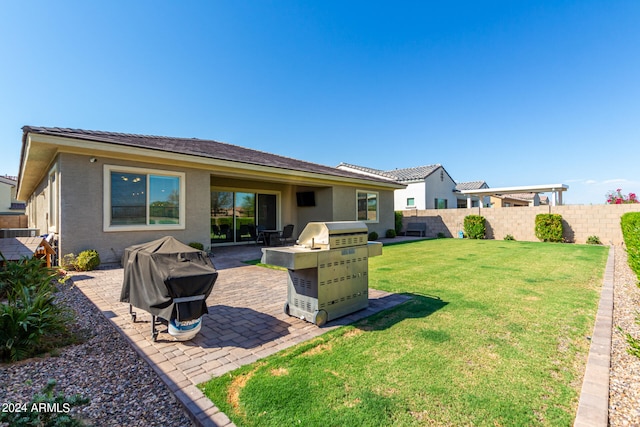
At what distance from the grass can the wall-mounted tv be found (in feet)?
33.4

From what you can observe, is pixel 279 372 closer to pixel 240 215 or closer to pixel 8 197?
pixel 240 215

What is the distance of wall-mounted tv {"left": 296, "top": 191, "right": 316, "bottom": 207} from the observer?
14.9m

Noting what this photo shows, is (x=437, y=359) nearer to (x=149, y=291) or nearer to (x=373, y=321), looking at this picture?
(x=373, y=321)

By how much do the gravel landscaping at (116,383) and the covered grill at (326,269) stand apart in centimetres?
186

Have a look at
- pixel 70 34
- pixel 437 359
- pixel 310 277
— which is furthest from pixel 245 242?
pixel 437 359

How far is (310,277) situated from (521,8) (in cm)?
1269

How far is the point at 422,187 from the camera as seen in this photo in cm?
2544

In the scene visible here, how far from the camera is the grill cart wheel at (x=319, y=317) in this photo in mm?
3880

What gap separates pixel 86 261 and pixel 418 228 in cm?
1760

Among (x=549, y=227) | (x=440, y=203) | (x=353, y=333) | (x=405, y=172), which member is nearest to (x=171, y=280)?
(x=353, y=333)

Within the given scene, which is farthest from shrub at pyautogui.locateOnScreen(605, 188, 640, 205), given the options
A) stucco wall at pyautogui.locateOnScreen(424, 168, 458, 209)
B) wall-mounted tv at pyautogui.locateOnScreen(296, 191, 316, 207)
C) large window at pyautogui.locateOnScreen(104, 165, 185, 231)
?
large window at pyautogui.locateOnScreen(104, 165, 185, 231)

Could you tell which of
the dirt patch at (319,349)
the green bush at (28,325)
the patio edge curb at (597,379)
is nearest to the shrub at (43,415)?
the green bush at (28,325)

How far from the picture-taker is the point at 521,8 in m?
10.2

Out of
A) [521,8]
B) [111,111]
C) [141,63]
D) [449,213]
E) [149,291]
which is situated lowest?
[149,291]
